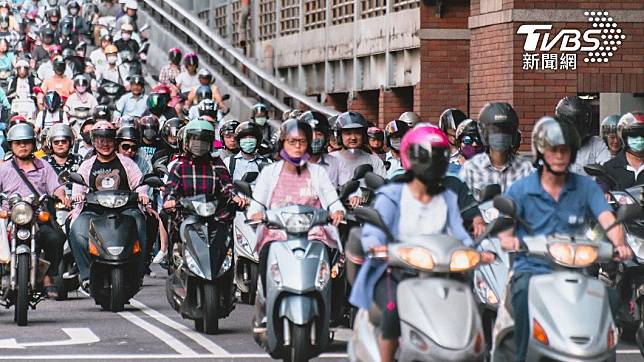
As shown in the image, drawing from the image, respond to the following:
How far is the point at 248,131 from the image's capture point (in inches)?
811

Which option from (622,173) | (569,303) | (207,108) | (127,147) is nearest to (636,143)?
(622,173)

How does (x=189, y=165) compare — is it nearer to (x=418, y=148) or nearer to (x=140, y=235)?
(x=140, y=235)

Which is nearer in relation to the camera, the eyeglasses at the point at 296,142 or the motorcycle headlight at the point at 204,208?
the eyeglasses at the point at 296,142

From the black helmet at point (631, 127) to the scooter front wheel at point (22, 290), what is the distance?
192 inches

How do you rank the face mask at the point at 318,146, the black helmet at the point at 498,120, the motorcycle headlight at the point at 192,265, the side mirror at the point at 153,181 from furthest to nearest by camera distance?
the face mask at the point at 318,146 < the side mirror at the point at 153,181 < the motorcycle headlight at the point at 192,265 < the black helmet at the point at 498,120

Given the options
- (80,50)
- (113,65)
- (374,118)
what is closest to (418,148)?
(374,118)

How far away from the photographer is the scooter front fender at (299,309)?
13398 millimetres

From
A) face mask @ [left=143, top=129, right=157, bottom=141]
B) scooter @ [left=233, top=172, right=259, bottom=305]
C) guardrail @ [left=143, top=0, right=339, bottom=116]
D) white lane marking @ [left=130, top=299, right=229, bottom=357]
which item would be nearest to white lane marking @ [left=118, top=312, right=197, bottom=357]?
white lane marking @ [left=130, top=299, right=229, bottom=357]

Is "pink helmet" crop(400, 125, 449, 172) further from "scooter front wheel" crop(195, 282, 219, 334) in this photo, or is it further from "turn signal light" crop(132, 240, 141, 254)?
"turn signal light" crop(132, 240, 141, 254)

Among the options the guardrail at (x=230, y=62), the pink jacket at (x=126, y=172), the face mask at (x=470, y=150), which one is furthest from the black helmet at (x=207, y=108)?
the face mask at (x=470, y=150)

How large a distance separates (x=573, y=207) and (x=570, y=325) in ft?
2.90

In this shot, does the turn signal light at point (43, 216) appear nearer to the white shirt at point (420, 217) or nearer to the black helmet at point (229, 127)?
the black helmet at point (229, 127)

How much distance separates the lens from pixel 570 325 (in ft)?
34.7

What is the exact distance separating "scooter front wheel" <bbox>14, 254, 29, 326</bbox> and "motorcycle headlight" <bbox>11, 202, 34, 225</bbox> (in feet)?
0.93
